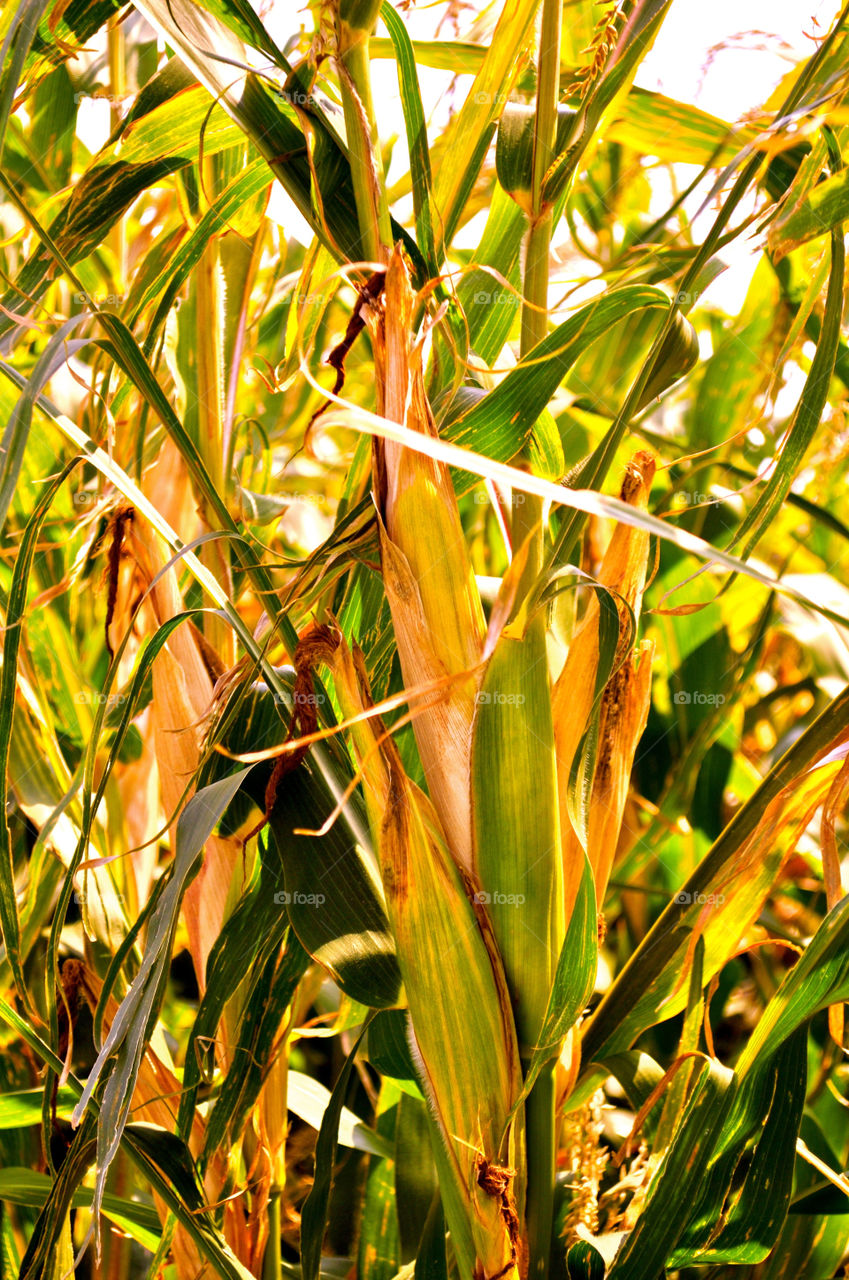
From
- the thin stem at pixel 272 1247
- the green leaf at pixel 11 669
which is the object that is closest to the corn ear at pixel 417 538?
the green leaf at pixel 11 669

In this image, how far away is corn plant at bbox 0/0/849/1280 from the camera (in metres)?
0.34

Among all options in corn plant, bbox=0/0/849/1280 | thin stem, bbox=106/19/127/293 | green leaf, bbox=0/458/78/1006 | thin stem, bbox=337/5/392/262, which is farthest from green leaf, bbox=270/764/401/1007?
thin stem, bbox=106/19/127/293

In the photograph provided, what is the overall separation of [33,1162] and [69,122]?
2.50 ft

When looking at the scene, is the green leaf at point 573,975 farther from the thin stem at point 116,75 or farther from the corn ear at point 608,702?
the thin stem at point 116,75

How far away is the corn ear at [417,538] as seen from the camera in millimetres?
332

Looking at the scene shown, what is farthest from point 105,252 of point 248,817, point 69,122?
point 248,817

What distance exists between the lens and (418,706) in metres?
0.35

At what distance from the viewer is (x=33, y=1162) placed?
0.68 metres

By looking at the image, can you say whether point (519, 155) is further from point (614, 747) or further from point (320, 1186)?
point (320, 1186)

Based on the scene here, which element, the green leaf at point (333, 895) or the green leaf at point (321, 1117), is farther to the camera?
the green leaf at point (321, 1117)

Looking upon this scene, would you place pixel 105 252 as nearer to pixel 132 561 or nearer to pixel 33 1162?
pixel 132 561

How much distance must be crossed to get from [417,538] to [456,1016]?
17 cm

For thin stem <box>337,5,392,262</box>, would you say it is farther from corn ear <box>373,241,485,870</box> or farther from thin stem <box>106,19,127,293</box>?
thin stem <box>106,19,127,293</box>

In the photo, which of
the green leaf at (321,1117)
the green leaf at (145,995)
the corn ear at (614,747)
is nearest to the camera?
the green leaf at (145,995)
